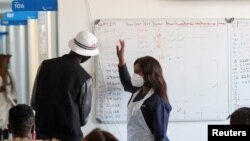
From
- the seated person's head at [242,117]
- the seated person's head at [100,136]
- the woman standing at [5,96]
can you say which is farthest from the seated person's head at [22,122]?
the woman standing at [5,96]

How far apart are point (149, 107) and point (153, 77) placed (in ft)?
0.72

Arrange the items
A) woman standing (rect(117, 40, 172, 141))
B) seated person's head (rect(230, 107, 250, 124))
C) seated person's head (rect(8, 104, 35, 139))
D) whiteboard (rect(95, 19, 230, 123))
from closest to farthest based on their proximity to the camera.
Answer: seated person's head (rect(230, 107, 250, 124)), seated person's head (rect(8, 104, 35, 139)), woman standing (rect(117, 40, 172, 141)), whiteboard (rect(95, 19, 230, 123))

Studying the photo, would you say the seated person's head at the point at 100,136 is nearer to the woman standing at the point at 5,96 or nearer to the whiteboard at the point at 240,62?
the whiteboard at the point at 240,62

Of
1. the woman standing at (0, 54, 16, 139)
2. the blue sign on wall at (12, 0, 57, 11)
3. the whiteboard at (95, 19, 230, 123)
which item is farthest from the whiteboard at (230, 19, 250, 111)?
the woman standing at (0, 54, 16, 139)

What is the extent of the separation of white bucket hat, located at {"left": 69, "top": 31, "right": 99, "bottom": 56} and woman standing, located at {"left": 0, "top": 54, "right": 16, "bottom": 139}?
2.20 metres

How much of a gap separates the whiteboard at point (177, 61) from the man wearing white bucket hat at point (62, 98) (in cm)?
75

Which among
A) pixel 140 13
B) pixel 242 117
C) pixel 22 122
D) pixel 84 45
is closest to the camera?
pixel 242 117

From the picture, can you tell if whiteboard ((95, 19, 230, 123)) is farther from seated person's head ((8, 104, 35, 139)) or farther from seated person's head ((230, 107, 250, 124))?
seated person's head ((230, 107, 250, 124))

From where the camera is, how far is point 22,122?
7.36 ft

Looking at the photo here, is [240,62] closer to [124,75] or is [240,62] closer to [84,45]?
[124,75]

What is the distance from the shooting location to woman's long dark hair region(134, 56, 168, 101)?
2.85 m

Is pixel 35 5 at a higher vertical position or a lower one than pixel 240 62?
higher

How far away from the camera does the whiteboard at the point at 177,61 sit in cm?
362

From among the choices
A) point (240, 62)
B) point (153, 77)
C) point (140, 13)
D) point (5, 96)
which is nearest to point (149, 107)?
point (153, 77)
